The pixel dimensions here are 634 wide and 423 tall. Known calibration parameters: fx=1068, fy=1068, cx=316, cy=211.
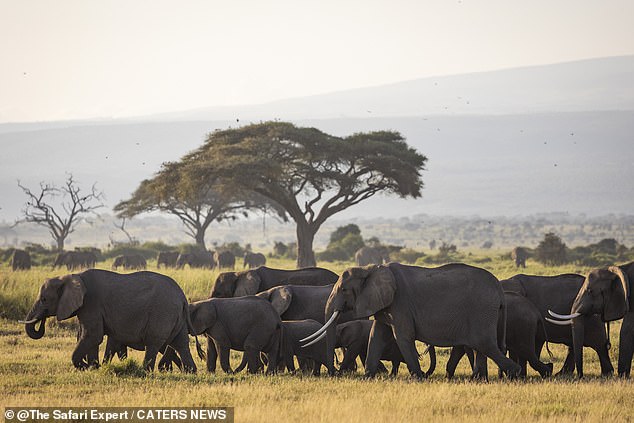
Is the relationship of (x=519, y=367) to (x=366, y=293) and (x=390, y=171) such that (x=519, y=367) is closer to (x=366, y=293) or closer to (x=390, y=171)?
(x=366, y=293)

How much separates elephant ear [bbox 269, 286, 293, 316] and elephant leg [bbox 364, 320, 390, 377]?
2.20 m

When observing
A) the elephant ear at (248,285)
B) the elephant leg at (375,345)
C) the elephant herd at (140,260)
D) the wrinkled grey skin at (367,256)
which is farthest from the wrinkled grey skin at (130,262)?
the elephant leg at (375,345)

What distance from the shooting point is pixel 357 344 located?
17.0m

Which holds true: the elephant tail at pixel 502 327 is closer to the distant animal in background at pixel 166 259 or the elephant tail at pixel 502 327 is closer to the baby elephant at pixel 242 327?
the baby elephant at pixel 242 327

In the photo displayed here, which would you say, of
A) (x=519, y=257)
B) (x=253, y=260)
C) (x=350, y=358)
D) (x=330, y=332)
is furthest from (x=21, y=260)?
(x=330, y=332)

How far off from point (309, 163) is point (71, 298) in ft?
108

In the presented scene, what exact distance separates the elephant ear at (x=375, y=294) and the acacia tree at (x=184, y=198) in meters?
29.9

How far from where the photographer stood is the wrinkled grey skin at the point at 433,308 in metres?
15.7

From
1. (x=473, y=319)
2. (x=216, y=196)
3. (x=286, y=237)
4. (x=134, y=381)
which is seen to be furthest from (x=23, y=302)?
(x=286, y=237)

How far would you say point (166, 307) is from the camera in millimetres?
15930

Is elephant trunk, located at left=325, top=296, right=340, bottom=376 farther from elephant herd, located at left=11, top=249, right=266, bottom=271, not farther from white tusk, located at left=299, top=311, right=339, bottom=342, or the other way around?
elephant herd, located at left=11, top=249, right=266, bottom=271

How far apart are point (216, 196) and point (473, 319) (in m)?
A: 56.6

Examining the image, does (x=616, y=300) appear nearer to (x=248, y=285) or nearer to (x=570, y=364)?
(x=570, y=364)

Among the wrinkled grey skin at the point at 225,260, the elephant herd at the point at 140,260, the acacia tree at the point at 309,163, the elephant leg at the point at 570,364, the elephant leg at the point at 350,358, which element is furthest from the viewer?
the wrinkled grey skin at the point at 225,260
